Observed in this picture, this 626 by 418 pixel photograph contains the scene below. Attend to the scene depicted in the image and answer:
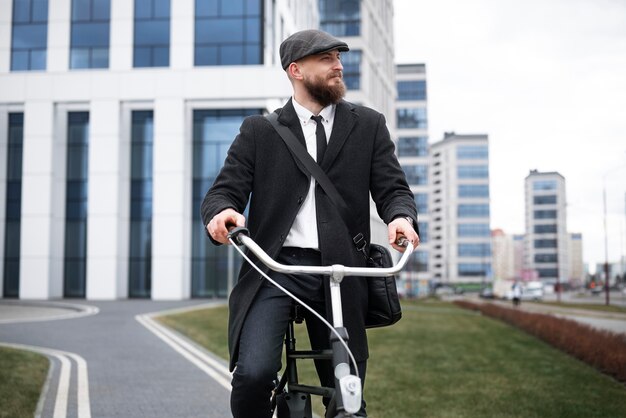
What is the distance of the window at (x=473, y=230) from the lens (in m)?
140

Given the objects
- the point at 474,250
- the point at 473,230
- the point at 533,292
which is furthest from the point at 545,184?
the point at 473,230

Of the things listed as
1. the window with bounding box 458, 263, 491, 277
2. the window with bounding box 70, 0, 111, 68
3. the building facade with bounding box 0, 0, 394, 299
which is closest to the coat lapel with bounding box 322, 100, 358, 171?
the building facade with bounding box 0, 0, 394, 299

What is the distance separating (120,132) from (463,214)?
112 meters

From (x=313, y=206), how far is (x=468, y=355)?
9610mm

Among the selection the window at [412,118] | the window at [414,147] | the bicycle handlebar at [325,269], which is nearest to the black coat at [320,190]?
the bicycle handlebar at [325,269]

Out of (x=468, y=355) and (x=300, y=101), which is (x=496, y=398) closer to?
(x=468, y=355)

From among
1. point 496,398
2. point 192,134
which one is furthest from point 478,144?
point 496,398

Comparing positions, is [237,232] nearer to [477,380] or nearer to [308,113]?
[308,113]

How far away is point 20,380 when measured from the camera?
337 inches

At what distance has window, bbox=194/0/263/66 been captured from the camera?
37.8m

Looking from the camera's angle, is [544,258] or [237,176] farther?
[544,258]

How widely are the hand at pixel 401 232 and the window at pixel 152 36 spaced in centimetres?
3648

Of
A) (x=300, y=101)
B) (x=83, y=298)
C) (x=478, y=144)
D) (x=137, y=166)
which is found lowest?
(x=83, y=298)

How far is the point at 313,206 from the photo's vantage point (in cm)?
331
